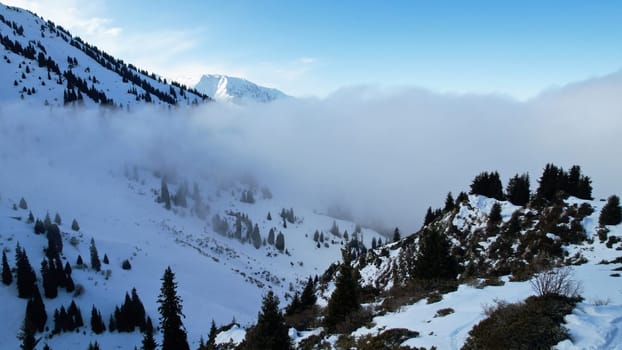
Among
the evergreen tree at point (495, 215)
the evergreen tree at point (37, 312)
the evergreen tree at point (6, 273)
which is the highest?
the evergreen tree at point (495, 215)

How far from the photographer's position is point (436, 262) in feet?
110

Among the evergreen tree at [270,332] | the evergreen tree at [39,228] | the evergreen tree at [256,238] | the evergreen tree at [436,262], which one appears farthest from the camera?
the evergreen tree at [256,238]

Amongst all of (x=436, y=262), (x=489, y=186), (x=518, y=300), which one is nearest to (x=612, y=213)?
(x=436, y=262)

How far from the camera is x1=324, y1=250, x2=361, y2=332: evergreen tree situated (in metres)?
23.4

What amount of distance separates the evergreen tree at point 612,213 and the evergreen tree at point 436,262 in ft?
61.3

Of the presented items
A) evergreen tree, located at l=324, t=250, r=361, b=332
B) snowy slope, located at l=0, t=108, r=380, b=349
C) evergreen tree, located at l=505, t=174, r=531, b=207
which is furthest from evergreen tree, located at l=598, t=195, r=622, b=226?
snowy slope, located at l=0, t=108, r=380, b=349

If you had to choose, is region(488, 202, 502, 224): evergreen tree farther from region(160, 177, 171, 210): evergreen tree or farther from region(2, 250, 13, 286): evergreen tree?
region(160, 177, 171, 210): evergreen tree

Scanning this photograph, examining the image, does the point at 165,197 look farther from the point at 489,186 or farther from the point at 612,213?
the point at 612,213

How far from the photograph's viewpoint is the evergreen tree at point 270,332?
2002cm

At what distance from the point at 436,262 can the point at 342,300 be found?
45.6ft

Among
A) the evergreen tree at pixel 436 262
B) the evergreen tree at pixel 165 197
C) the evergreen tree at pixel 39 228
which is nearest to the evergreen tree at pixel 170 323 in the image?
the evergreen tree at pixel 436 262

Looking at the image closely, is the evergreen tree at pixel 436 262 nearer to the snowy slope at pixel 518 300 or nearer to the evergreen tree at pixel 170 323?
the snowy slope at pixel 518 300

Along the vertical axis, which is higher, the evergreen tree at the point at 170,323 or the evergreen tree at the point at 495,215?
the evergreen tree at the point at 495,215

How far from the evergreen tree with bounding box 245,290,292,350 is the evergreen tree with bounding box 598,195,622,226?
38043mm
